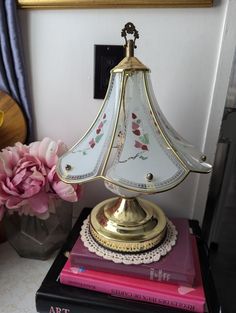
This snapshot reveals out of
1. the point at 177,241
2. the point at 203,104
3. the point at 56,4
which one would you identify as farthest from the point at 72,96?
the point at 177,241

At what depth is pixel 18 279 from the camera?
61cm

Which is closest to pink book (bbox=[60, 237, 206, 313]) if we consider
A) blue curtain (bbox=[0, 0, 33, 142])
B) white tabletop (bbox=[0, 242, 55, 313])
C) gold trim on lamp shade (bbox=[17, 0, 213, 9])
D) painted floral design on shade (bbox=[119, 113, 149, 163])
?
white tabletop (bbox=[0, 242, 55, 313])

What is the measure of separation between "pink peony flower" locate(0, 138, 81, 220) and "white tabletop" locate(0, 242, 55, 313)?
149 millimetres

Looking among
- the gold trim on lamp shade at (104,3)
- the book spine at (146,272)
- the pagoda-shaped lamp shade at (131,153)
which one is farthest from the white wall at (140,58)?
the book spine at (146,272)

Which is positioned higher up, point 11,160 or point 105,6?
point 105,6

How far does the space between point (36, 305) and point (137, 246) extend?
0.23m

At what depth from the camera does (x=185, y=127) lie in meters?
0.68

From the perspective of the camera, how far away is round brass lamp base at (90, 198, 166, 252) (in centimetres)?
53

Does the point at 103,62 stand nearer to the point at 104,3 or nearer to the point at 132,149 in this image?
the point at 104,3

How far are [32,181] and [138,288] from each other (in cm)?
31

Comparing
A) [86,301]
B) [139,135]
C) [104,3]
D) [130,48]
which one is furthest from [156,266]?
[104,3]

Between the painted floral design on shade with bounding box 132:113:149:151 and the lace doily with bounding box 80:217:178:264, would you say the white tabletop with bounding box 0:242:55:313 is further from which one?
the painted floral design on shade with bounding box 132:113:149:151

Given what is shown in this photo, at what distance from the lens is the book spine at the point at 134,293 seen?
473 millimetres

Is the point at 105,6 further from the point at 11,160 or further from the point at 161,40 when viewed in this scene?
the point at 11,160
